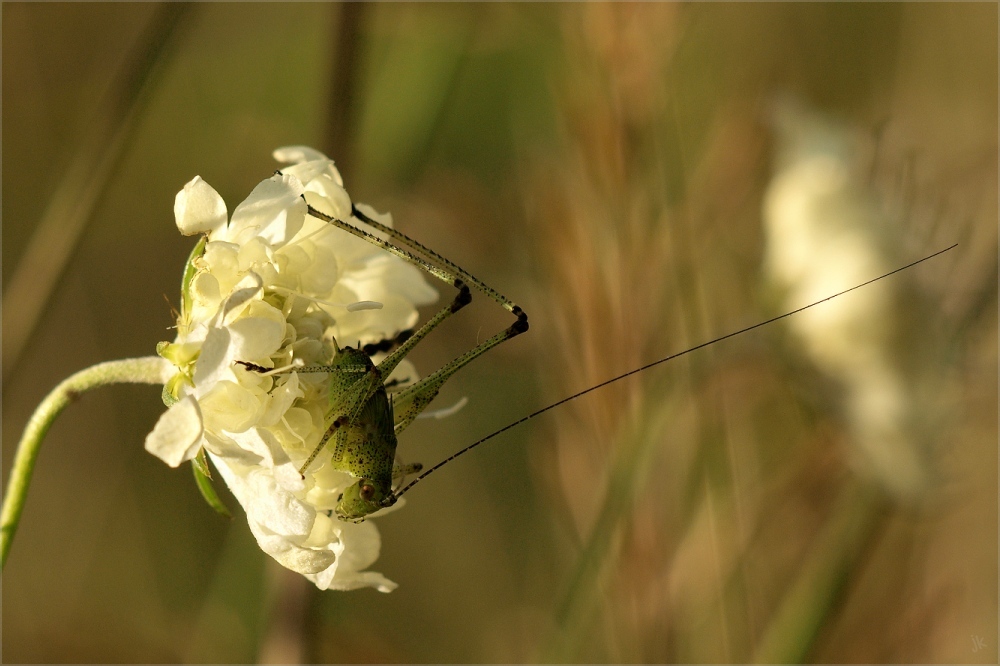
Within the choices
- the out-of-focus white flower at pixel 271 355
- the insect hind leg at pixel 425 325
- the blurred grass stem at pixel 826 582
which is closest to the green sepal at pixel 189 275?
the out-of-focus white flower at pixel 271 355

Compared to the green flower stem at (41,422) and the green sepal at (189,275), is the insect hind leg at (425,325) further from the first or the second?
the green flower stem at (41,422)

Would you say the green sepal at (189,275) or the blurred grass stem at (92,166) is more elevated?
the blurred grass stem at (92,166)

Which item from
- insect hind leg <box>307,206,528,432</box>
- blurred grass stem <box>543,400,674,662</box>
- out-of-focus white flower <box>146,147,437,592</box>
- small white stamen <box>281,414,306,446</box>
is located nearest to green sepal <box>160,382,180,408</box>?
out-of-focus white flower <box>146,147,437,592</box>

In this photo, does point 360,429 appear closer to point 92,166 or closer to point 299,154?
point 299,154

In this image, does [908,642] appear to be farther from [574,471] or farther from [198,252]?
[198,252]

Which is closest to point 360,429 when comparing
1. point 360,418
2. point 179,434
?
point 360,418

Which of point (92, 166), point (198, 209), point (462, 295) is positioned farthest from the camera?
point (92, 166)

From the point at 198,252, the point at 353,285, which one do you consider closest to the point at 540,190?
the point at 353,285

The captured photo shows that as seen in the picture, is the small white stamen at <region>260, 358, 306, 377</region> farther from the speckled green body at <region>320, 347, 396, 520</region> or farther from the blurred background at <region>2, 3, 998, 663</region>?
the blurred background at <region>2, 3, 998, 663</region>
